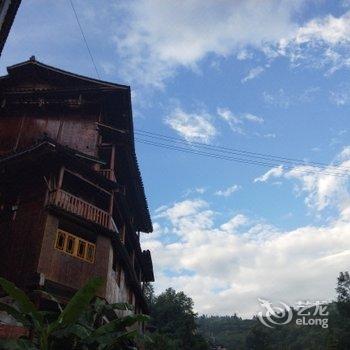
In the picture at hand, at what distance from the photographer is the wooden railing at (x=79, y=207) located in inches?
600

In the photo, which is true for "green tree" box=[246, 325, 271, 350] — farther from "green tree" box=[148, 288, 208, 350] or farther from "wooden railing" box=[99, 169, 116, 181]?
"wooden railing" box=[99, 169, 116, 181]

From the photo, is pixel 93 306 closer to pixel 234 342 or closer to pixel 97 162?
pixel 97 162

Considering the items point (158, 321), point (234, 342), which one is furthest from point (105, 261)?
point (234, 342)

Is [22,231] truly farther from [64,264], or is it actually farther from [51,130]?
[51,130]

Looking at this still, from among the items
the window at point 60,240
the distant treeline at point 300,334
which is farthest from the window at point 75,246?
the distant treeline at point 300,334

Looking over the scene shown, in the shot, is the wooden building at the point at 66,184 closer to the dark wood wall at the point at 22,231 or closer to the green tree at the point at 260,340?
the dark wood wall at the point at 22,231

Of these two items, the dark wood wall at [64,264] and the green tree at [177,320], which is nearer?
the dark wood wall at [64,264]

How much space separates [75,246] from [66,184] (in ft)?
9.53

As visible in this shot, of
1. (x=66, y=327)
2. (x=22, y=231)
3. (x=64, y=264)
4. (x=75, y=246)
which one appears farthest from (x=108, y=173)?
(x=66, y=327)

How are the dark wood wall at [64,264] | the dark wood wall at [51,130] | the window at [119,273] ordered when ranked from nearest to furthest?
the dark wood wall at [64,264] → the window at [119,273] → the dark wood wall at [51,130]

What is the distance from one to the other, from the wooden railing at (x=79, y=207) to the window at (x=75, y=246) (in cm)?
87

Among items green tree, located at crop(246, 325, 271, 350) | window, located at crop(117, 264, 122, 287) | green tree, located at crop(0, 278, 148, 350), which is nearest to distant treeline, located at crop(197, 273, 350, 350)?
green tree, located at crop(246, 325, 271, 350)

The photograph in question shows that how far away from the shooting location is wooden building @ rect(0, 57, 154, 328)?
48.0 ft

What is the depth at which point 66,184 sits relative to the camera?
1697cm
